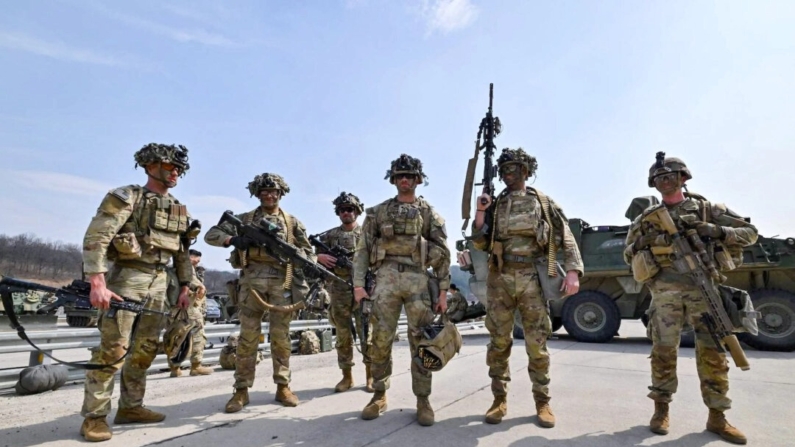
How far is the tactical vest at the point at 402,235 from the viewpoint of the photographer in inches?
149

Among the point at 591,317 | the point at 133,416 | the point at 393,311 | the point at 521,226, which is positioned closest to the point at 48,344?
the point at 133,416

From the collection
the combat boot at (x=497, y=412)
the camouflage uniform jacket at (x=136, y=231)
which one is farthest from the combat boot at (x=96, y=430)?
the combat boot at (x=497, y=412)

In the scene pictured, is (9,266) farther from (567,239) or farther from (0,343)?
(567,239)

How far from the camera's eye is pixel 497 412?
3.42 metres

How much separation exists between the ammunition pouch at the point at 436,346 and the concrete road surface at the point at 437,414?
1.49 feet

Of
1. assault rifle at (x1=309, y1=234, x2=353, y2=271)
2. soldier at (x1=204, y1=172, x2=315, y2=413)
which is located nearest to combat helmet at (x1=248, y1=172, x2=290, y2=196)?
soldier at (x1=204, y1=172, x2=315, y2=413)

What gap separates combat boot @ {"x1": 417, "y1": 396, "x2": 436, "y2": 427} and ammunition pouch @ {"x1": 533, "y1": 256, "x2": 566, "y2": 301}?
1.27 m

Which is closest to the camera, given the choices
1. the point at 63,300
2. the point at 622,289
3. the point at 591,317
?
the point at 63,300

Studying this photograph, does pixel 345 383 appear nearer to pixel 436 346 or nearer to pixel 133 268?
pixel 436 346

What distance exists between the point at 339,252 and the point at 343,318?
79 cm

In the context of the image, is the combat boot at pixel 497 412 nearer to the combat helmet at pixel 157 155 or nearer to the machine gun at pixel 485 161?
the machine gun at pixel 485 161

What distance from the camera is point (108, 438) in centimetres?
302

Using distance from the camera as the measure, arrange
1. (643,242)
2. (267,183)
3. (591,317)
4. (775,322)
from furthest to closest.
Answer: (591,317)
(775,322)
(267,183)
(643,242)

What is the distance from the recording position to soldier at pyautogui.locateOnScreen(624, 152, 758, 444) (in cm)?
324
